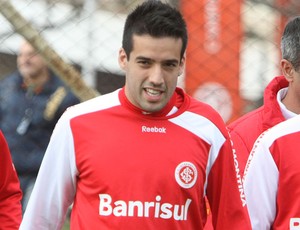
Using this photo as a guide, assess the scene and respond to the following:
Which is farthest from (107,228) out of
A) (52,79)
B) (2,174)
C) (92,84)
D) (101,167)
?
(52,79)

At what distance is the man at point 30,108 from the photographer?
7.97 meters

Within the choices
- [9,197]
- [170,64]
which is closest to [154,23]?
[170,64]

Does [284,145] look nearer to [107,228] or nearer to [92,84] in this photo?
[107,228]

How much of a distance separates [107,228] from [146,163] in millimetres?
309

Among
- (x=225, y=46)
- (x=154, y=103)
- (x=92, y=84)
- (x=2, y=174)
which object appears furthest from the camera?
(x=225, y=46)

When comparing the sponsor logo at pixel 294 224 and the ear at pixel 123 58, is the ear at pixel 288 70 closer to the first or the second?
the sponsor logo at pixel 294 224

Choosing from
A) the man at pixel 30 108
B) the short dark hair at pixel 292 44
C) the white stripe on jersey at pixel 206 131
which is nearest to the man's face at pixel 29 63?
the man at pixel 30 108

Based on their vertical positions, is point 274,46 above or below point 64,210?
above

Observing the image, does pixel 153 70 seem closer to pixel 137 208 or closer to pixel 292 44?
pixel 137 208

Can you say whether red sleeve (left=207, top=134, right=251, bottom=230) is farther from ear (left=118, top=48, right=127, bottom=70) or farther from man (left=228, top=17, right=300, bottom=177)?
ear (left=118, top=48, right=127, bottom=70)

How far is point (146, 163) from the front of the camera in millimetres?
5102

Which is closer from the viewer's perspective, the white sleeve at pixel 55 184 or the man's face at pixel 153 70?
the man's face at pixel 153 70

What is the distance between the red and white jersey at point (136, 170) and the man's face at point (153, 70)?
137 mm

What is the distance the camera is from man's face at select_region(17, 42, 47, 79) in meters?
7.59
